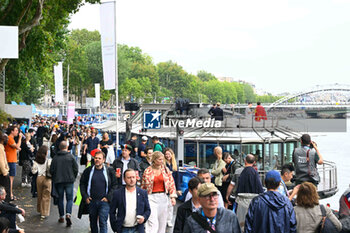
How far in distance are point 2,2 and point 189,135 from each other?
881 cm

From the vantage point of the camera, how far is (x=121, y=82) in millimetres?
101062

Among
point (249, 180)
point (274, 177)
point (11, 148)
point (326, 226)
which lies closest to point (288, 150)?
point (11, 148)

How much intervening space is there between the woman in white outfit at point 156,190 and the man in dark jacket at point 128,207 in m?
0.97

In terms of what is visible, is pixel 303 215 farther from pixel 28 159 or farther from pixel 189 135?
pixel 189 135

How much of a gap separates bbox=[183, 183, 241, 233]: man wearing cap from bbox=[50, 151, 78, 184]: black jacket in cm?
573

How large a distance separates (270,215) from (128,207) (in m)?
2.12

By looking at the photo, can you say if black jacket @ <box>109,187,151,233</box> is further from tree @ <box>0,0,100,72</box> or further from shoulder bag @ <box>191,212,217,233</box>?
tree @ <box>0,0,100,72</box>

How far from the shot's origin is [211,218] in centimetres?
446

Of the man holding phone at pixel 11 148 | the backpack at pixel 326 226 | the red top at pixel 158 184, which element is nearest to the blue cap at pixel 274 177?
the backpack at pixel 326 226

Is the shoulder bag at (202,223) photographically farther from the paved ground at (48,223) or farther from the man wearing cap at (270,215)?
the paved ground at (48,223)

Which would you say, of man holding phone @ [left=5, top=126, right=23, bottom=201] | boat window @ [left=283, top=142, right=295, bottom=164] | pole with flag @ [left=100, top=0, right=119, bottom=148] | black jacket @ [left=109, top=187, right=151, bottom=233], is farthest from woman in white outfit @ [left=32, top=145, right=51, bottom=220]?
boat window @ [left=283, top=142, right=295, bottom=164]

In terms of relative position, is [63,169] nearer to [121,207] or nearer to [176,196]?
[176,196]

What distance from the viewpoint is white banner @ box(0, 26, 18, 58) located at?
12.0 m

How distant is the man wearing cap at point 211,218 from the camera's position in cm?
438
